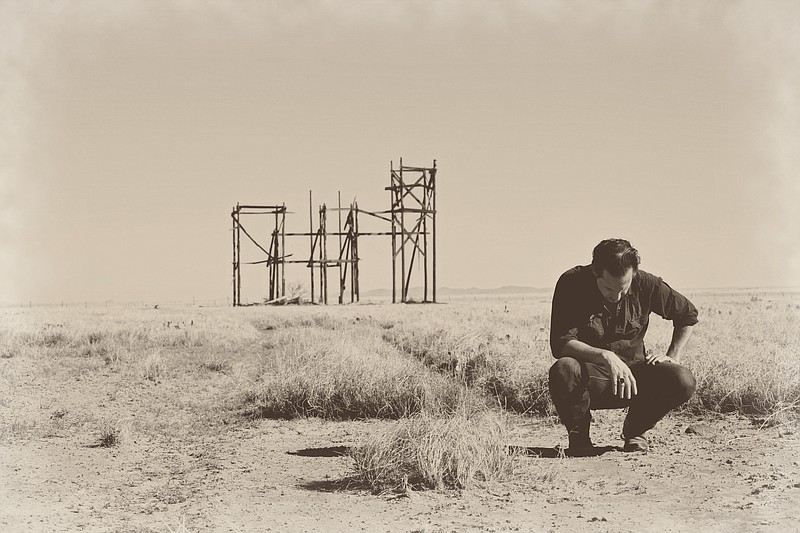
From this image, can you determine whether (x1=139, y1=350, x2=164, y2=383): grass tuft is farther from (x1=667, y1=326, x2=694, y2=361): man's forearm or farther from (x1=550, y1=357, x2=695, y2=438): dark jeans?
(x1=667, y1=326, x2=694, y2=361): man's forearm

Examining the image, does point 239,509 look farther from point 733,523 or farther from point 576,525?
point 733,523

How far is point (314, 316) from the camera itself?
1093 inches

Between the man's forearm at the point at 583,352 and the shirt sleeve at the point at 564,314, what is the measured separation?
56mm

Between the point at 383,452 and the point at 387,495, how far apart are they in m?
0.39

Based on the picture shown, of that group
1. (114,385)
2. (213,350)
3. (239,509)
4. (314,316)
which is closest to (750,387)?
(239,509)

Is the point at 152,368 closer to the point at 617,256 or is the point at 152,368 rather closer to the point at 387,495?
the point at 387,495

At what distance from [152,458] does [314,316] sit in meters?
20.5

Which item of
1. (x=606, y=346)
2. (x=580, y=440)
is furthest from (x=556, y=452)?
(x=606, y=346)

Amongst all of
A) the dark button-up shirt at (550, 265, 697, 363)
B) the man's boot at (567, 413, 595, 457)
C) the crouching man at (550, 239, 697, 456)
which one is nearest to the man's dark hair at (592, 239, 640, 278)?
the crouching man at (550, 239, 697, 456)

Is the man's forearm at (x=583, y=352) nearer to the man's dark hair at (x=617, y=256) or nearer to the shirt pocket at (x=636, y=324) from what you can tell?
the shirt pocket at (x=636, y=324)

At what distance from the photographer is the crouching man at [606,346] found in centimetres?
630

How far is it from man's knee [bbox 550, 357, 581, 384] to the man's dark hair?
0.72m

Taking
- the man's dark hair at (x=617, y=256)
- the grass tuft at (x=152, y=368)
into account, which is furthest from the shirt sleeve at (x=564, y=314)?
the grass tuft at (x=152, y=368)

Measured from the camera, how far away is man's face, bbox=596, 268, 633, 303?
19.9ft
